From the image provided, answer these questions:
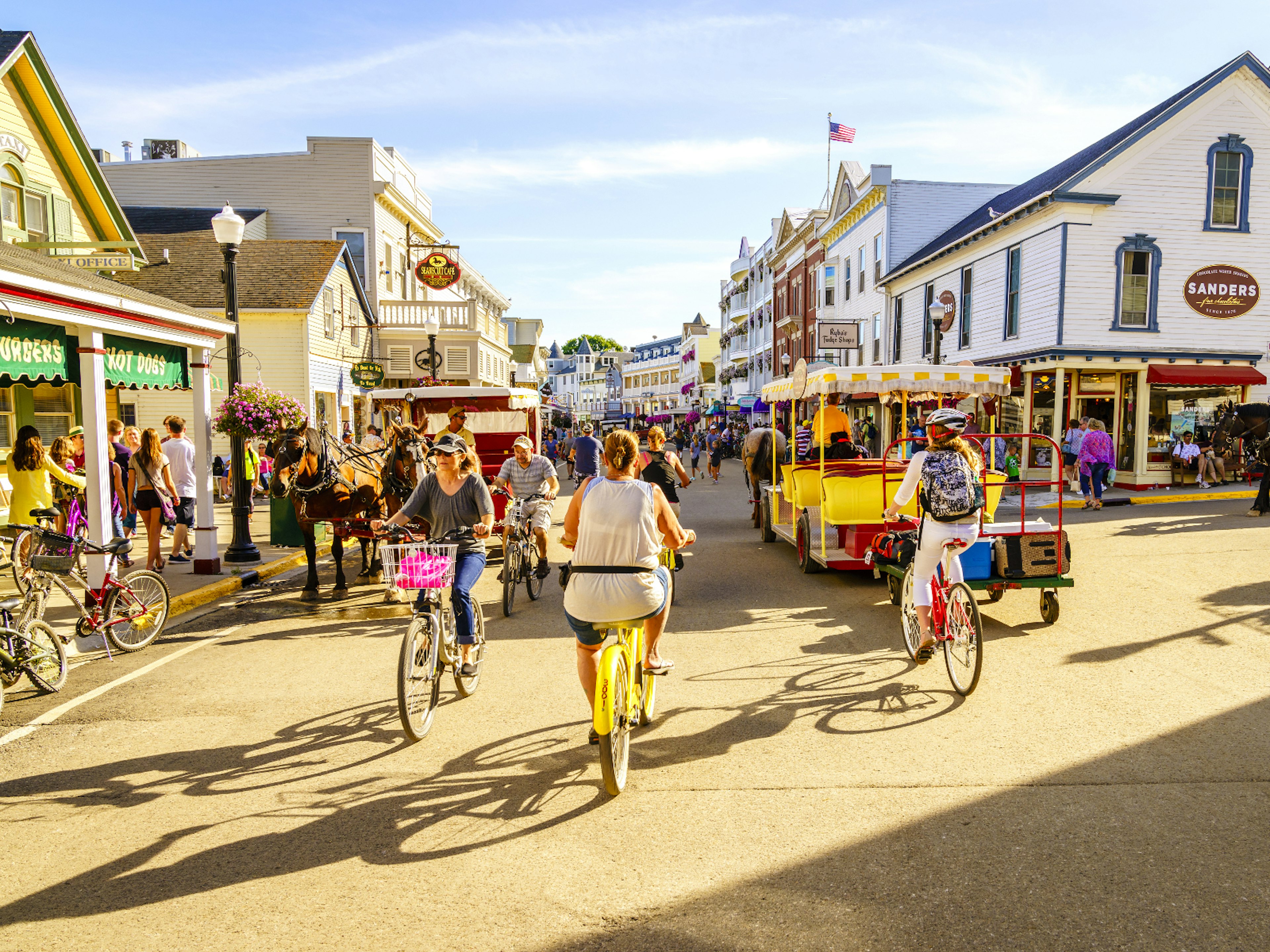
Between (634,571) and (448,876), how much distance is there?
172 centimetres

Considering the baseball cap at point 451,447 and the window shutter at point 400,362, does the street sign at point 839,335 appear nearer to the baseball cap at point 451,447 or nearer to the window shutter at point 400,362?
the window shutter at point 400,362

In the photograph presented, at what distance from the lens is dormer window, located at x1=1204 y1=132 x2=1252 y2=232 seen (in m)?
21.4

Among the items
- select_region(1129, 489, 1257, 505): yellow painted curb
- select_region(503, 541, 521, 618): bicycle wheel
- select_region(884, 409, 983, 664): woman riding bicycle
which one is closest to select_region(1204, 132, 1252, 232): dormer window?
select_region(1129, 489, 1257, 505): yellow painted curb

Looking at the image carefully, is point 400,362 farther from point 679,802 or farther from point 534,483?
point 679,802

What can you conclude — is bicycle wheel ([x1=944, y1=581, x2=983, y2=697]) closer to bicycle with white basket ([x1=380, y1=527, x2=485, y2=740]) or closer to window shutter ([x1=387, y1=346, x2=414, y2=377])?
bicycle with white basket ([x1=380, y1=527, x2=485, y2=740])

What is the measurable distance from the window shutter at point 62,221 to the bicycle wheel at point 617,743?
14618 millimetres

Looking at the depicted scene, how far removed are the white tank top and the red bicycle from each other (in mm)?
2622

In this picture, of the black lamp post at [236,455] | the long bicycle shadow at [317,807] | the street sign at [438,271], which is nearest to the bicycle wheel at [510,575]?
the long bicycle shadow at [317,807]

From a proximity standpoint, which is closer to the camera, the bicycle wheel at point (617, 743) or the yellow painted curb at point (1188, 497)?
the bicycle wheel at point (617, 743)

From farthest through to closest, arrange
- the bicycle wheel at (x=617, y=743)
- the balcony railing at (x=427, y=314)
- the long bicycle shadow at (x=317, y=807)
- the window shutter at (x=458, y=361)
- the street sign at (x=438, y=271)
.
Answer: the window shutter at (x=458, y=361) → the balcony railing at (x=427, y=314) → the street sign at (x=438, y=271) → the bicycle wheel at (x=617, y=743) → the long bicycle shadow at (x=317, y=807)

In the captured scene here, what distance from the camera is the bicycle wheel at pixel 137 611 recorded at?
771cm

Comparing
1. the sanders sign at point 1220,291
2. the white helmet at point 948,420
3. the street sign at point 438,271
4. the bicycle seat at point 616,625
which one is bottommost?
the bicycle seat at point 616,625

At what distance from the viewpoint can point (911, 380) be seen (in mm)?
10305

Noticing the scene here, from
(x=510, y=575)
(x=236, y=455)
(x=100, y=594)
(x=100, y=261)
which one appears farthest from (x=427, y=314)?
(x=100, y=594)
